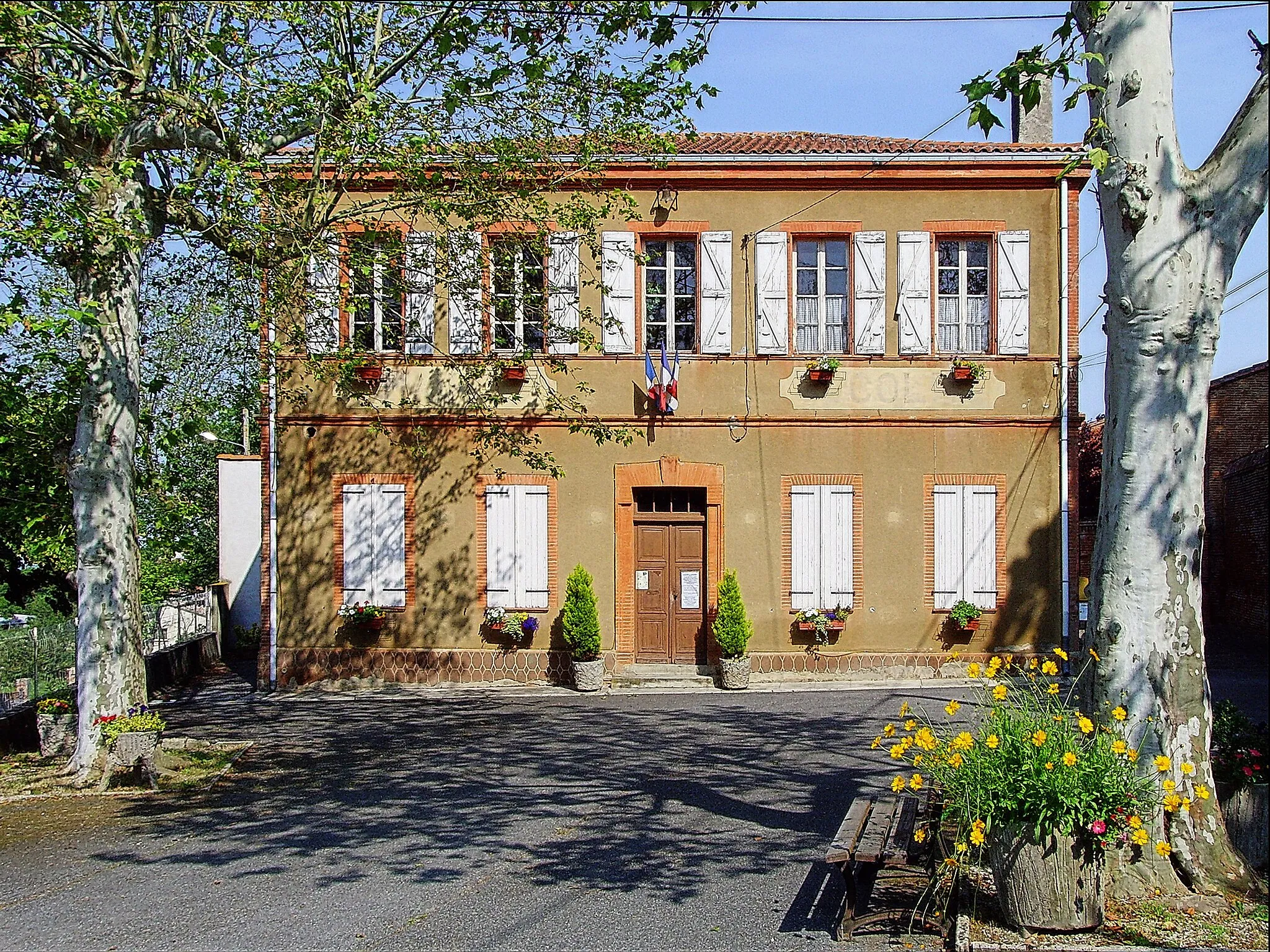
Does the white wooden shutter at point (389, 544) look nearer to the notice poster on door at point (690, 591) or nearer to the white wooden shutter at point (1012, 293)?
the notice poster on door at point (690, 591)

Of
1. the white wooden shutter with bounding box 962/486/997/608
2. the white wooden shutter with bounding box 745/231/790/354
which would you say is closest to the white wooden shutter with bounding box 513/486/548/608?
the white wooden shutter with bounding box 745/231/790/354

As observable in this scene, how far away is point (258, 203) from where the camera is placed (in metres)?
9.47

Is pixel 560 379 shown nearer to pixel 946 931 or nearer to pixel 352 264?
pixel 352 264

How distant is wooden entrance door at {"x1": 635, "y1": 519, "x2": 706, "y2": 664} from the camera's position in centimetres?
1576

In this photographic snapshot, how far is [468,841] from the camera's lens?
7.60m

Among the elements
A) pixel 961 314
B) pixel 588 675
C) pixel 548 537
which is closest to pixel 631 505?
pixel 548 537

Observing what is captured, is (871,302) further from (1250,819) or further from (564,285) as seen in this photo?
(1250,819)

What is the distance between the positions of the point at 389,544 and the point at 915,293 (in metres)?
7.84

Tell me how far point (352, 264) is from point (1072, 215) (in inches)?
405

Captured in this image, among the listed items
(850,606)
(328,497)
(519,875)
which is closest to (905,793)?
(519,875)

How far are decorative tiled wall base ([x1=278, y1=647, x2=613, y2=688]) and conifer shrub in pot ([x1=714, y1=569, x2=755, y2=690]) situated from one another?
61.2 inches

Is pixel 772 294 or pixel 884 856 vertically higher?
pixel 772 294

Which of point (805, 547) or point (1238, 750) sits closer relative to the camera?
point (1238, 750)

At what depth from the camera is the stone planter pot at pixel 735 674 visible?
15.0m
